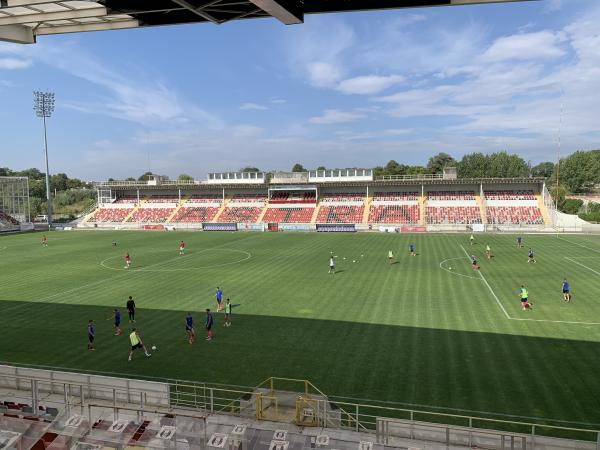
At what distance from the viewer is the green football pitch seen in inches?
575

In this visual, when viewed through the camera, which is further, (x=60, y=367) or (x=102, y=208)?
(x=102, y=208)

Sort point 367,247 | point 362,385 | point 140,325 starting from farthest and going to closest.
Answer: point 367,247, point 140,325, point 362,385

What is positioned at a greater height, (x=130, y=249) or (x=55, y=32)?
(x=55, y=32)

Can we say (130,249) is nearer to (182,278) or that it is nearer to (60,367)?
(182,278)

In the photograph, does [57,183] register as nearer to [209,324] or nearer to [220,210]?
[220,210]

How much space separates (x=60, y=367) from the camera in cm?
1644

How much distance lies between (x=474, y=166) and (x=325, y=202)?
8581cm

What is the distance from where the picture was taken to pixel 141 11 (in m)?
10.5

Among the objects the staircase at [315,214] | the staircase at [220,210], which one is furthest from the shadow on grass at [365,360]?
the staircase at [220,210]

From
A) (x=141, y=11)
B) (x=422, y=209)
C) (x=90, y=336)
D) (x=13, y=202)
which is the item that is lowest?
(x=90, y=336)

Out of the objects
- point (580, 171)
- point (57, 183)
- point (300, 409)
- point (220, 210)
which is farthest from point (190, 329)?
point (57, 183)

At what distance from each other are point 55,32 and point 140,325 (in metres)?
14.8

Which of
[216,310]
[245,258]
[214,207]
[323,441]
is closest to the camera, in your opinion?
[323,441]

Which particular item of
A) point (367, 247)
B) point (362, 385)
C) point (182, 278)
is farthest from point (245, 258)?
point (362, 385)
